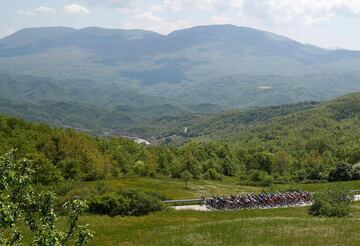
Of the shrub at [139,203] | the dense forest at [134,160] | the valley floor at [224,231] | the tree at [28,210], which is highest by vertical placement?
the tree at [28,210]

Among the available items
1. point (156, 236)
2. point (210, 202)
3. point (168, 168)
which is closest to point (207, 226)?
point (156, 236)

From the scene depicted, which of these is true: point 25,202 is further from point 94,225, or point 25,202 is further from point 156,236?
point 94,225

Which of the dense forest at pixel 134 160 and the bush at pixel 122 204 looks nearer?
the bush at pixel 122 204

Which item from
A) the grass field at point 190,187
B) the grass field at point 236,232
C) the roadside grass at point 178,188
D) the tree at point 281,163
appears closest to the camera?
the grass field at point 236,232

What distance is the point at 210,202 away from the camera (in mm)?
65750

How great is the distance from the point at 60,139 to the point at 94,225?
2873 inches

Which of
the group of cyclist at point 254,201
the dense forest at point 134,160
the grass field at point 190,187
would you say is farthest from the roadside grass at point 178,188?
the group of cyclist at point 254,201

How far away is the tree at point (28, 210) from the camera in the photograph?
12555 millimetres

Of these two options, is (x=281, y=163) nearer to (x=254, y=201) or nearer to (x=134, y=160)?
(x=134, y=160)

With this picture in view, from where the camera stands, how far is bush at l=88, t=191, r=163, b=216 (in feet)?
174

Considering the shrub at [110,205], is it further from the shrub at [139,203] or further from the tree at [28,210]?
the tree at [28,210]

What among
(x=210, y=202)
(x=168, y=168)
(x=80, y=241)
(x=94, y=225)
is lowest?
(x=168, y=168)

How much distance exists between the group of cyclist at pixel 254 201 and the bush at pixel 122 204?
11767 millimetres

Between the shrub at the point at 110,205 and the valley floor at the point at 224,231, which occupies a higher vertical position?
the valley floor at the point at 224,231
